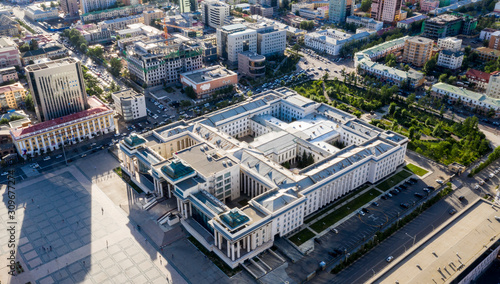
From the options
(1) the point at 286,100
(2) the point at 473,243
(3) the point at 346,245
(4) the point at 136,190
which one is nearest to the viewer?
(2) the point at 473,243

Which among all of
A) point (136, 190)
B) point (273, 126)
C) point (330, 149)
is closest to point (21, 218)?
point (136, 190)

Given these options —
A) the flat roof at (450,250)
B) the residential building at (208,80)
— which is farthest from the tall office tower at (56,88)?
the flat roof at (450,250)

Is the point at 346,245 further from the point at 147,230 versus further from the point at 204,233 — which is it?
the point at 147,230

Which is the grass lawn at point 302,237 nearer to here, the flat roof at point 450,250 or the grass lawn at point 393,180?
the flat roof at point 450,250

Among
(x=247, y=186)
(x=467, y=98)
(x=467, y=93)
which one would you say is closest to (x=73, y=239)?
(x=247, y=186)

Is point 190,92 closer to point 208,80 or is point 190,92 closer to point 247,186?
point 208,80

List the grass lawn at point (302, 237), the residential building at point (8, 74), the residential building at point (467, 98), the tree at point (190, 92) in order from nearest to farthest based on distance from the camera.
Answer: the grass lawn at point (302, 237), the residential building at point (467, 98), the tree at point (190, 92), the residential building at point (8, 74)

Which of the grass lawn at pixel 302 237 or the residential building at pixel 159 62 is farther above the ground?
the residential building at pixel 159 62
